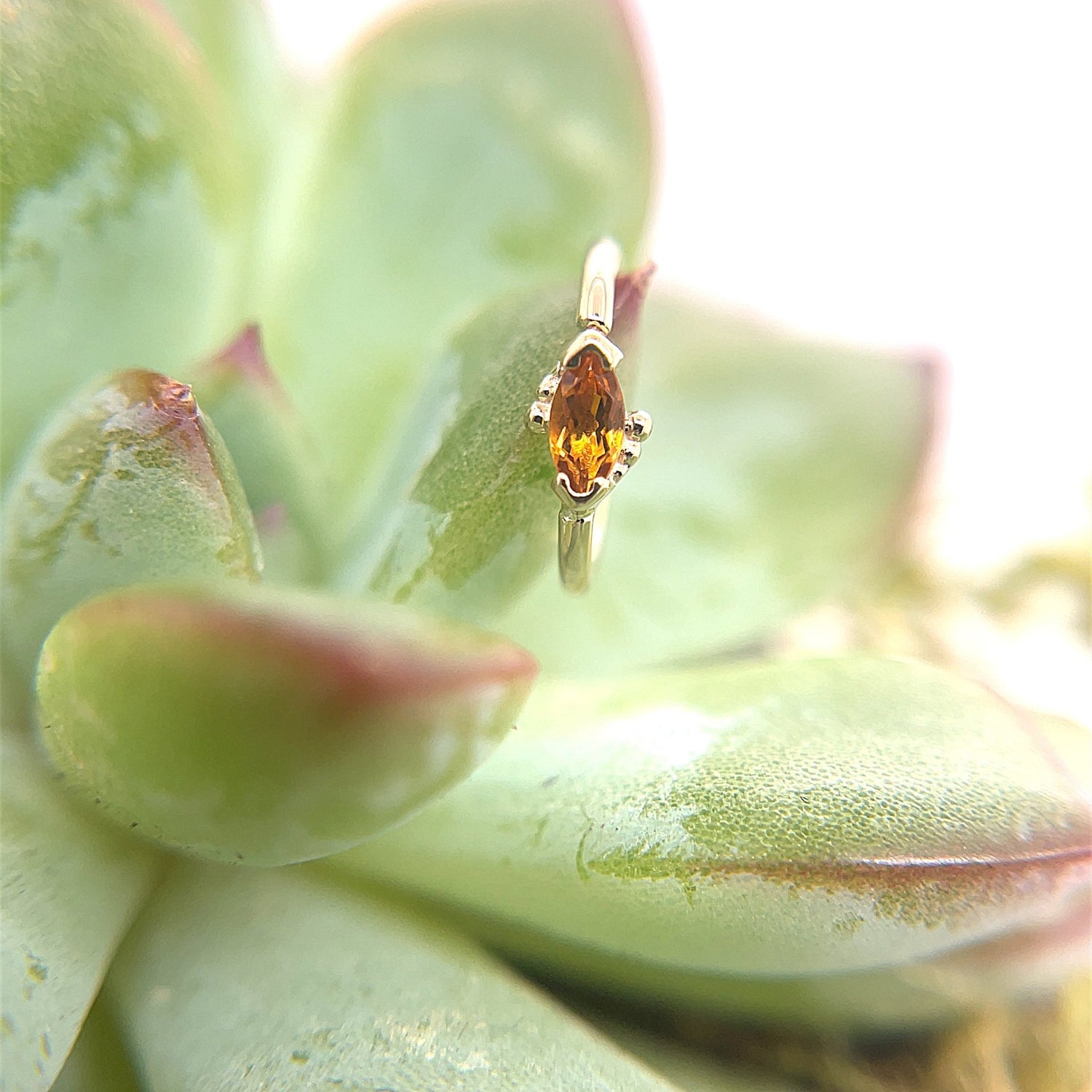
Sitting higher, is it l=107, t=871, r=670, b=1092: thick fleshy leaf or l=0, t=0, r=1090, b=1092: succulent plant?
l=0, t=0, r=1090, b=1092: succulent plant

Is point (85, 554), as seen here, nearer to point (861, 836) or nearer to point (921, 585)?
point (861, 836)

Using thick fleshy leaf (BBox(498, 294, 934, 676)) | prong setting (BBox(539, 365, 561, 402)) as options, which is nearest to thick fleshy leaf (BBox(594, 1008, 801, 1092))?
thick fleshy leaf (BBox(498, 294, 934, 676))

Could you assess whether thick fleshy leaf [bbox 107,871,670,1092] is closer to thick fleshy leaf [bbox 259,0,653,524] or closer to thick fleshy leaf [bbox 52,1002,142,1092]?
thick fleshy leaf [bbox 52,1002,142,1092]

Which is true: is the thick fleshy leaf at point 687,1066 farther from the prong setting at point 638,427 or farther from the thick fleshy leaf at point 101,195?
the thick fleshy leaf at point 101,195

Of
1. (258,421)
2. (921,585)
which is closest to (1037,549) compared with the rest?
(921,585)

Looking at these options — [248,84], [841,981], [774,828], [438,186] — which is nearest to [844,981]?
[841,981]

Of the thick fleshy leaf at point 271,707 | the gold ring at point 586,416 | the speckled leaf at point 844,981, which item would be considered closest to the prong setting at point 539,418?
the gold ring at point 586,416

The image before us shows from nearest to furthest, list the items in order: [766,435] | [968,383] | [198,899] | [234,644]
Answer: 1. [234,644]
2. [198,899]
3. [766,435]
4. [968,383]
